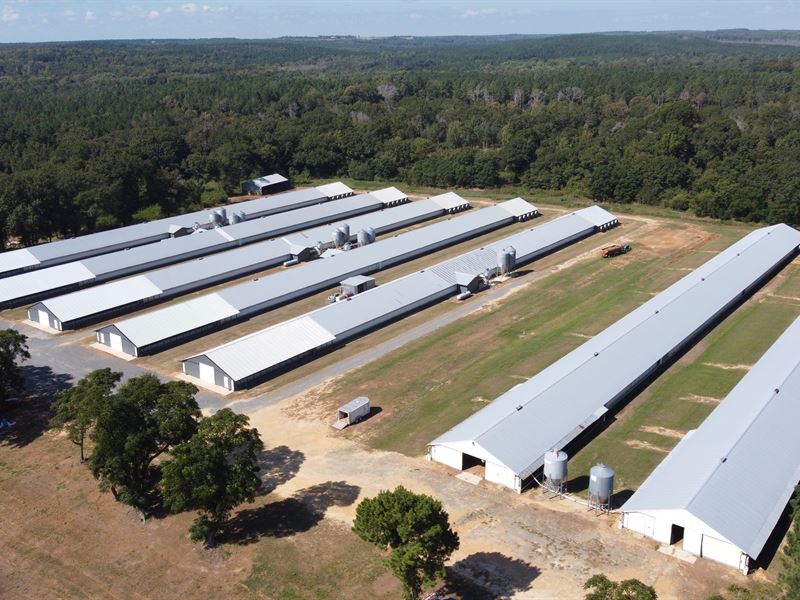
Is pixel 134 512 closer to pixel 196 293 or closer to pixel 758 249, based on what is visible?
pixel 196 293

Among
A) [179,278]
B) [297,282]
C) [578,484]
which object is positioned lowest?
[578,484]

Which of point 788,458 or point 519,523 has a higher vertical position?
point 788,458

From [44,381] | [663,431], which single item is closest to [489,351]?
[663,431]

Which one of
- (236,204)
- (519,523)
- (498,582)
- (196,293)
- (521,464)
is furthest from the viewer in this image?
(236,204)

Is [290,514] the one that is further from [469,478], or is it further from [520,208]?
[520,208]

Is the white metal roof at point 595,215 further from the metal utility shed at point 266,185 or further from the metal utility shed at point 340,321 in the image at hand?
the metal utility shed at point 266,185

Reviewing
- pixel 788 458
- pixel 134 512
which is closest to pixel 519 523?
pixel 788 458
